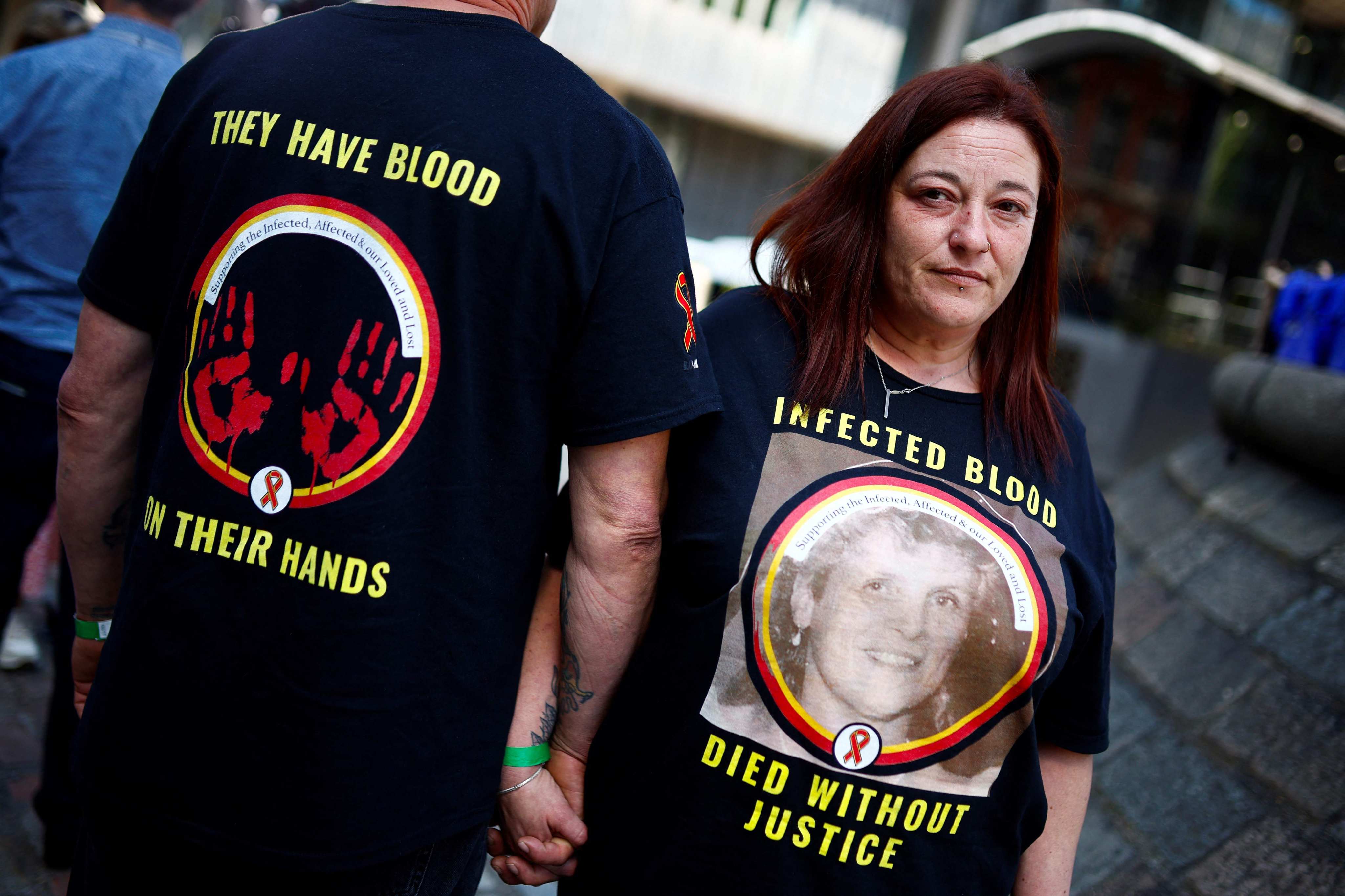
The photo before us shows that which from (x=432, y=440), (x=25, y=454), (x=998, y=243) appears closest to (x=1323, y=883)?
(x=998, y=243)

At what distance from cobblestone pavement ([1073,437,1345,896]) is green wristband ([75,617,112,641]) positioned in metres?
2.65

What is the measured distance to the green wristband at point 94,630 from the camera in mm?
1708

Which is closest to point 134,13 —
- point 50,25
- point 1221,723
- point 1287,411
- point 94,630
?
point 50,25

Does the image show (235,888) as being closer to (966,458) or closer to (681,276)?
(681,276)

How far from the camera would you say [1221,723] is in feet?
10.3

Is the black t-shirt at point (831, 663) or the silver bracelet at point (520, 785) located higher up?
the black t-shirt at point (831, 663)

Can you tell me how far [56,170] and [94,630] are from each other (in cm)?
153

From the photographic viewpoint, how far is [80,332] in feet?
5.09

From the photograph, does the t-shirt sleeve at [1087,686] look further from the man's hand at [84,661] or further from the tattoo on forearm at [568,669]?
the man's hand at [84,661]

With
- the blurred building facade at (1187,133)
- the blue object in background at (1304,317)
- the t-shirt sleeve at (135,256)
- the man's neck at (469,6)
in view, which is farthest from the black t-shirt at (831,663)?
the blurred building facade at (1187,133)

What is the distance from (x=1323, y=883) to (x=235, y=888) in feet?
8.26

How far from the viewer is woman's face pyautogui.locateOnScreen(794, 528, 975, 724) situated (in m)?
1.60

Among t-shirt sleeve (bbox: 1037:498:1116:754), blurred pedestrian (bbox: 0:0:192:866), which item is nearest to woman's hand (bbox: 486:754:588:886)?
t-shirt sleeve (bbox: 1037:498:1116:754)

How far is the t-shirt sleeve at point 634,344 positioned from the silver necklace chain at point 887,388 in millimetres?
442
